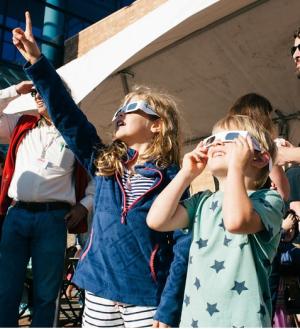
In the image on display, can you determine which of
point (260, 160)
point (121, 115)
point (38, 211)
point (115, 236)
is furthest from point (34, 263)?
point (260, 160)

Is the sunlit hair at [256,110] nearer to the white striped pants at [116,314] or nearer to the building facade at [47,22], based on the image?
the white striped pants at [116,314]

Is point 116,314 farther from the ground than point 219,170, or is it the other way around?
point 219,170

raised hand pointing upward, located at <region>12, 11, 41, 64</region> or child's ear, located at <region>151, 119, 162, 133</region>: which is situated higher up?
raised hand pointing upward, located at <region>12, 11, 41, 64</region>

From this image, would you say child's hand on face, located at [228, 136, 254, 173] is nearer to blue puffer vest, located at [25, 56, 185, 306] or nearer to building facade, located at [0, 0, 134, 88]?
blue puffer vest, located at [25, 56, 185, 306]

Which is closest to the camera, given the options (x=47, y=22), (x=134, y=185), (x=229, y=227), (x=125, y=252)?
(x=229, y=227)

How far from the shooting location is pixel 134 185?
1.66 m

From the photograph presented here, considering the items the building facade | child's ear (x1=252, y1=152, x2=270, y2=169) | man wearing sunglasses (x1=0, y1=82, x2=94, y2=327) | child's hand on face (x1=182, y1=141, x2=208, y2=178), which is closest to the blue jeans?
man wearing sunglasses (x1=0, y1=82, x2=94, y2=327)

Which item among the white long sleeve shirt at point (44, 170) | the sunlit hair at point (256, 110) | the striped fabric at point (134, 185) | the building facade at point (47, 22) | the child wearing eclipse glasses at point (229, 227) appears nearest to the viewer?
the child wearing eclipse glasses at point (229, 227)

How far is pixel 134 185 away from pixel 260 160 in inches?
20.2

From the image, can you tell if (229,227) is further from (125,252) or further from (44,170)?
(44,170)

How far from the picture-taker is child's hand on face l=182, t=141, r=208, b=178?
4.57 ft

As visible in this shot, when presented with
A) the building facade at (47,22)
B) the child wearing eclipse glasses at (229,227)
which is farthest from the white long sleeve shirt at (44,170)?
the building facade at (47,22)

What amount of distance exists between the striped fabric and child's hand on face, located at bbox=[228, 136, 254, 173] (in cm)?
44

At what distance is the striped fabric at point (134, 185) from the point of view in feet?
5.32
